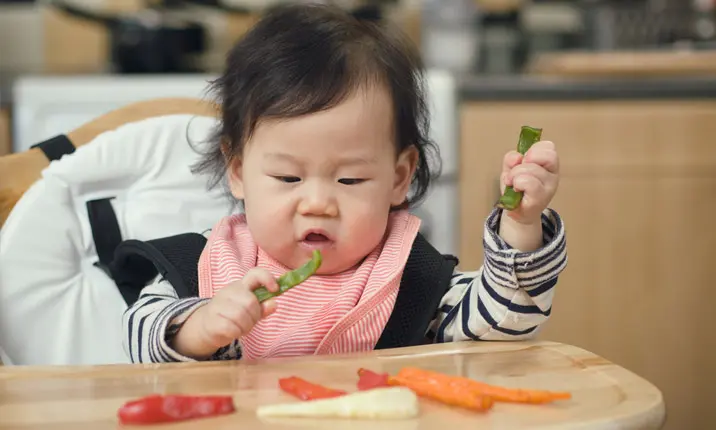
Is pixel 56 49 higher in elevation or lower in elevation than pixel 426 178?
higher

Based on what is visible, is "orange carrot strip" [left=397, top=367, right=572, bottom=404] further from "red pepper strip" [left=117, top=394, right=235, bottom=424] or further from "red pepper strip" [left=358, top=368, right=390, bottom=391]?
"red pepper strip" [left=117, top=394, right=235, bottom=424]

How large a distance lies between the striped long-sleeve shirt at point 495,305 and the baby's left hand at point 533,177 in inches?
1.6

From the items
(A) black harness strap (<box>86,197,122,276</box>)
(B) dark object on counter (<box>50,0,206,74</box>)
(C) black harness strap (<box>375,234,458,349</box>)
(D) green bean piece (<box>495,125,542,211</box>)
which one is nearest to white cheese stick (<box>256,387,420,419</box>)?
(D) green bean piece (<box>495,125,542,211</box>)

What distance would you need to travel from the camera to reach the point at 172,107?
1.47 metres

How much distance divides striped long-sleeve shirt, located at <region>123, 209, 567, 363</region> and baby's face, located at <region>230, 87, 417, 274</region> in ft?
0.39

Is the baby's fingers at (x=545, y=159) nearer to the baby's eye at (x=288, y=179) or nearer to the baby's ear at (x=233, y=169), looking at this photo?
the baby's eye at (x=288, y=179)

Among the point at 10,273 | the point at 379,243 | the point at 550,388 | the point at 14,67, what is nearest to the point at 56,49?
the point at 14,67

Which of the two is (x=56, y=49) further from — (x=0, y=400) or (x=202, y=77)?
(x=0, y=400)

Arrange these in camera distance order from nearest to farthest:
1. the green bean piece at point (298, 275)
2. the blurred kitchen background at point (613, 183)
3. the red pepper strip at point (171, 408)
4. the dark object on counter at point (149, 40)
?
the red pepper strip at point (171, 408) → the green bean piece at point (298, 275) → the blurred kitchen background at point (613, 183) → the dark object on counter at point (149, 40)

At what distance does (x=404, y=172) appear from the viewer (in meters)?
1.18

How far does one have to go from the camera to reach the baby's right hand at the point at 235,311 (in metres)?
0.90

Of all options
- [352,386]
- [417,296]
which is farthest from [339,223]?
[352,386]

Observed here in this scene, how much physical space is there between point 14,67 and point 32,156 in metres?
1.48

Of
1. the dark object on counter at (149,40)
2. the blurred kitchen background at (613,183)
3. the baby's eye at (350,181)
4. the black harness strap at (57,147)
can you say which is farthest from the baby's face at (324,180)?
the dark object on counter at (149,40)
